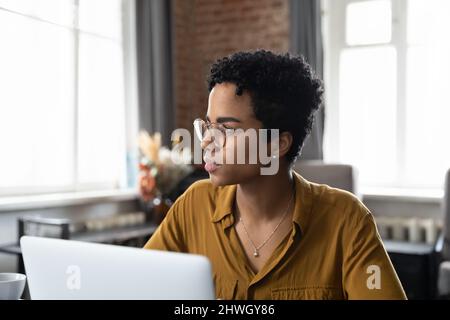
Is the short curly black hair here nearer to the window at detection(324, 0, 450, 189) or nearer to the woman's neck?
the woman's neck

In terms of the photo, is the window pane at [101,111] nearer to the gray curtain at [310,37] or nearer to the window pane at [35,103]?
the window pane at [35,103]

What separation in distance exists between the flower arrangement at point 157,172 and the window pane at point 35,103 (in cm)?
52

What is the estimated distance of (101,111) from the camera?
151 inches

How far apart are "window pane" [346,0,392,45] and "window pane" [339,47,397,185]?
3.2 inches

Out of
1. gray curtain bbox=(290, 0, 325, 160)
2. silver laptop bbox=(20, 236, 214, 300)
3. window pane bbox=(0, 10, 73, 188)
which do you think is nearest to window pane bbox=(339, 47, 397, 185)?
gray curtain bbox=(290, 0, 325, 160)

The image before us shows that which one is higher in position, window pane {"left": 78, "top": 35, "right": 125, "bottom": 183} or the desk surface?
window pane {"left": 78, "top": 35, "right": 125, "bottom": 183}

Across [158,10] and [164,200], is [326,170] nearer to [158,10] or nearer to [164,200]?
[164,200]

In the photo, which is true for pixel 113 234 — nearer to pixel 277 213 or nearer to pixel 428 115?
pixel 277 213

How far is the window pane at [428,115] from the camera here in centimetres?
372

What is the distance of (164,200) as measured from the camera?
363 cm

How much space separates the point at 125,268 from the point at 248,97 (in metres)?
0.58

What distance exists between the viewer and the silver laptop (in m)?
0.71

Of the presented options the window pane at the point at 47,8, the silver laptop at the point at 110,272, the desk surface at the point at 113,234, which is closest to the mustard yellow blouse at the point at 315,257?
the silver laptop at the point at 110,272

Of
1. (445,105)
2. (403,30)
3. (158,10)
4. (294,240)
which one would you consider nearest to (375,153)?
(445,105)
